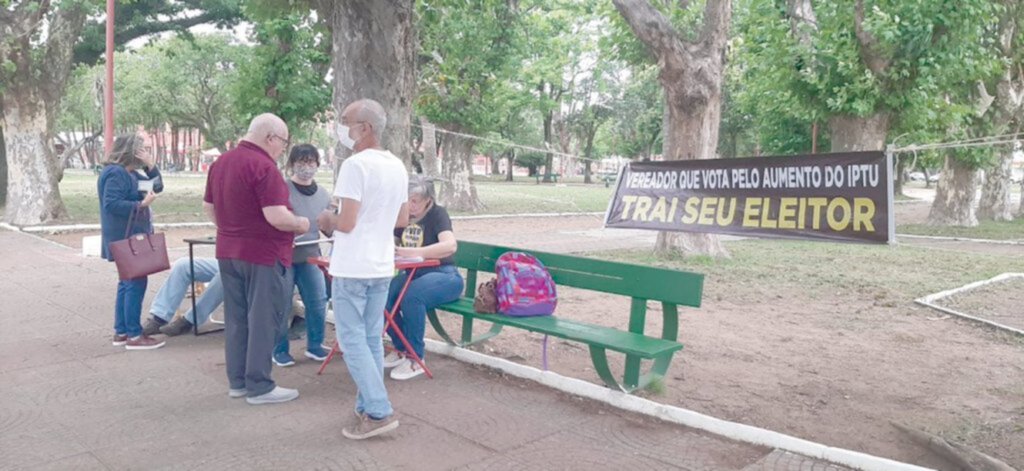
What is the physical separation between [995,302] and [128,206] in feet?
27.9

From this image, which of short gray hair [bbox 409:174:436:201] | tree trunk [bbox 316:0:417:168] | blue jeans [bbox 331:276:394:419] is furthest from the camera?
tree trunk [bbox 316:0:417:168]

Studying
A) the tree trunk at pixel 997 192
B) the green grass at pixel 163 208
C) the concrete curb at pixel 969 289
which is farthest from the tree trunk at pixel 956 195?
the green grass at pixel 163 208

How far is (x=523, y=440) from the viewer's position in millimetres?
3795

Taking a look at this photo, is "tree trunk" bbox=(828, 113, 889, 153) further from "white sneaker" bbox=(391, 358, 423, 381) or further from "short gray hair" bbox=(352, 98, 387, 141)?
"short gray hair" bbox=(352, 98, 387, 141)

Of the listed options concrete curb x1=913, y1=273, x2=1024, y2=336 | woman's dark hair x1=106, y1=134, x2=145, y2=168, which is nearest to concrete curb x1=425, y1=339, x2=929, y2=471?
woman's dark hair x1=106, y1=134, x2=145, y2=168

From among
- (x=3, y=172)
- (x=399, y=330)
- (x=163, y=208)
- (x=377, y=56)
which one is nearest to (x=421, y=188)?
(x=399, y=330)

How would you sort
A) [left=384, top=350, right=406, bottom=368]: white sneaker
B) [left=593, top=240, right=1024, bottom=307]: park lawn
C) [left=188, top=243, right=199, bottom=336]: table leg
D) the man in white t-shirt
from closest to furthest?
1. the man in white t-shirt
2. [left=384, top=350, right=406, bottom=368]: white sneaker
3. [left=188, top=243, right=199, bottom=336]: table leg
4. [left=593, top=240, right=1024, bottom=307]: park lawn

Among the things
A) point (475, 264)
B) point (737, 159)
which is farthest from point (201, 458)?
point (737, 159)

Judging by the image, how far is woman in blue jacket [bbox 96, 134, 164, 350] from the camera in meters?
5.23

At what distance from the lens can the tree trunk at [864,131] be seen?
12.9 metres

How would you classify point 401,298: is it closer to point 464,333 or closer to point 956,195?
point 464,333

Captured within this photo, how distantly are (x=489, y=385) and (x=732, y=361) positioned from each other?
6.46ft

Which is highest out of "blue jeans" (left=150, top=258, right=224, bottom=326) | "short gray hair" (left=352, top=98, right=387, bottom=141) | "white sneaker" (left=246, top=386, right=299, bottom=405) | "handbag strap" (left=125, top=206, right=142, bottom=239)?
"short gray hair" (left=352, top=98, right=387, bottom=141)

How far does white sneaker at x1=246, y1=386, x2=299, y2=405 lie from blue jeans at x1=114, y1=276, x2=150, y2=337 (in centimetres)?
164
